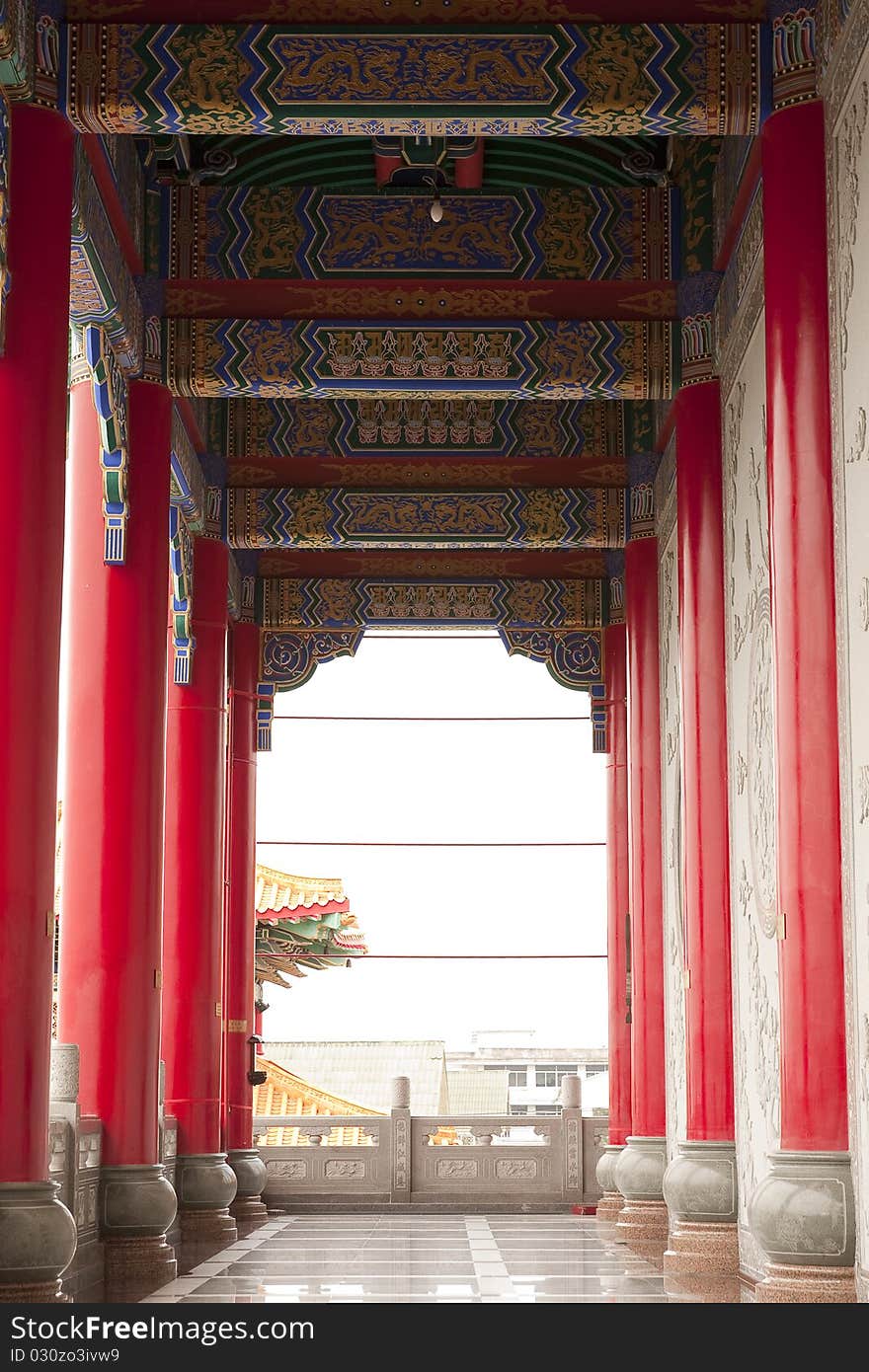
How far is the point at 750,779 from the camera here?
27.9ft

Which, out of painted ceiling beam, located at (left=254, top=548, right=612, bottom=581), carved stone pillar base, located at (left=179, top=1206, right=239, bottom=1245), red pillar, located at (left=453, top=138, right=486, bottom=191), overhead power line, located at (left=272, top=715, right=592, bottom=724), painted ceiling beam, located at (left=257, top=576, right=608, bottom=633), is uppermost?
red pillar, located at (left=453, top=138, right=486, bottom=191)

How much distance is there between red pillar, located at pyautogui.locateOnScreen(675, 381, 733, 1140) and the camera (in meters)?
9.02

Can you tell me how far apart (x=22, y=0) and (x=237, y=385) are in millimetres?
3378

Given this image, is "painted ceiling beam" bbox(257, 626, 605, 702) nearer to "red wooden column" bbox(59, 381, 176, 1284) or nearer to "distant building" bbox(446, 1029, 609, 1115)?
"red wooden column" bbox(59, 381, 176, 1284)

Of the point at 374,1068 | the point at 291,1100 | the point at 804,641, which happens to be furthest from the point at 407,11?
the point at 374,1068

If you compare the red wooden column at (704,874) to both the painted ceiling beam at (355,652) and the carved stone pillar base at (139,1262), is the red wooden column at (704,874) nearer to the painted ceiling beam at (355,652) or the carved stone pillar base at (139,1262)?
the carved stone pillar base at (139,1262)

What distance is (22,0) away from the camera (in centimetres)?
696

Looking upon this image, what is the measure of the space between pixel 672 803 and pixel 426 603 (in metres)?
4.15

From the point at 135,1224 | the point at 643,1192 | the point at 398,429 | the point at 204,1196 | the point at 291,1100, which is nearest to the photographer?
the point at 135,1224

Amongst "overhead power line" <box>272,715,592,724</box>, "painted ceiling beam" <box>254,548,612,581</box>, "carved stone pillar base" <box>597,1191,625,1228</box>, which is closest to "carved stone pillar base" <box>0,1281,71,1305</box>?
"carved stone pillar base" <box>597,1191,625,1228</box>

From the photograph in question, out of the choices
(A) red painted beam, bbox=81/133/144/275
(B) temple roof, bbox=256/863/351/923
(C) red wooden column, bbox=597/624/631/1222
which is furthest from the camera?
(B) temple roof, bbox=256/863/351/923

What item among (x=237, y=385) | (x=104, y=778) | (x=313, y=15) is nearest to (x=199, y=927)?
(x=104, y=778)

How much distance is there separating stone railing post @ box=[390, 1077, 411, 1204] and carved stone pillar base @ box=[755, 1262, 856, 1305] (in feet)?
29.2

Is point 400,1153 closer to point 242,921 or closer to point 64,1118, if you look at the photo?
point 242,921
